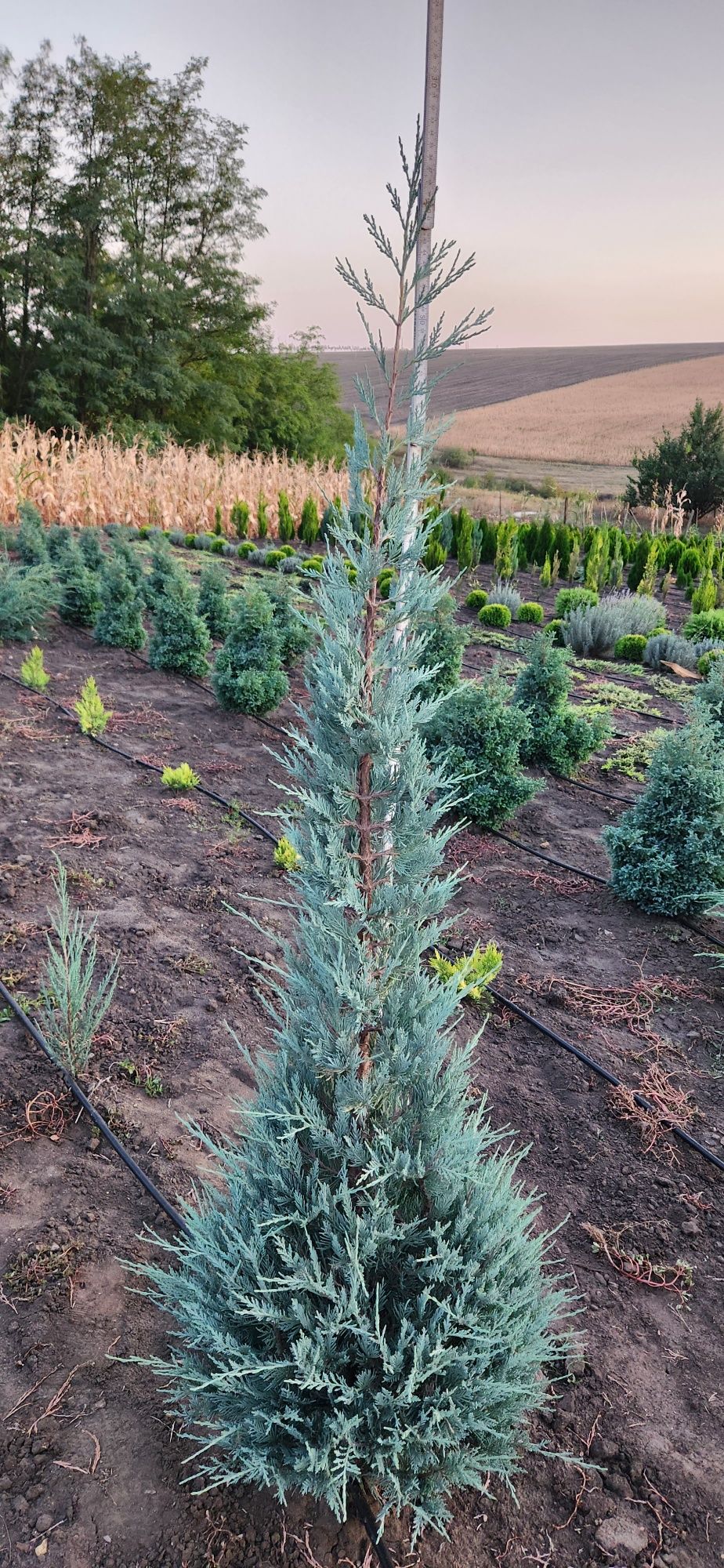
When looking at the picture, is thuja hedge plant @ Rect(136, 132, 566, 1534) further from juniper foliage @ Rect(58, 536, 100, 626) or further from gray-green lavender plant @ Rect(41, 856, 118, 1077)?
juniper foliage @ Rect(58, 536, 100, 626)

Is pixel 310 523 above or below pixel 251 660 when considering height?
above

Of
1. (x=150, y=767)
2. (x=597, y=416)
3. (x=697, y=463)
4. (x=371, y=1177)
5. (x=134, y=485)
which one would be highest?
(x=597, y=416)

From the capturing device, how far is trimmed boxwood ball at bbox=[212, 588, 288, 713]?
20.3ft

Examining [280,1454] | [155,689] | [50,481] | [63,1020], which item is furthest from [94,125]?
[280,1454]

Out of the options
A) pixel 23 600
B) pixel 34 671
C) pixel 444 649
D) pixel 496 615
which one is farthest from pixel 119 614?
pixel 496 615

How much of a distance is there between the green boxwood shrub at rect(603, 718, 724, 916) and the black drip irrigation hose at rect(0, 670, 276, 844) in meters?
1.86

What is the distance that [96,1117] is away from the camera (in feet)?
8.78

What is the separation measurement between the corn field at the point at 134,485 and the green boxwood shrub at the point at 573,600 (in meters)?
3.78

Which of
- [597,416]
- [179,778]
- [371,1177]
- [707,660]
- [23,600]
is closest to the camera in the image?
[371,1177]

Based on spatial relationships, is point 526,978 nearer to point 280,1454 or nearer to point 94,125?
point 280,1454

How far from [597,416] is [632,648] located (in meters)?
33.8

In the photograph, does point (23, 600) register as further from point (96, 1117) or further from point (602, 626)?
point (96, 1117)

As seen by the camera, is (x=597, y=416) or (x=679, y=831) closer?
(x=679, y=831)

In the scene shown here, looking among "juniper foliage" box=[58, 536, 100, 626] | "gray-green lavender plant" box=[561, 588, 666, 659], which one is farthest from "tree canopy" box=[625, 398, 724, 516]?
"juniper foliage" box=[58, 536, 100, 626]
